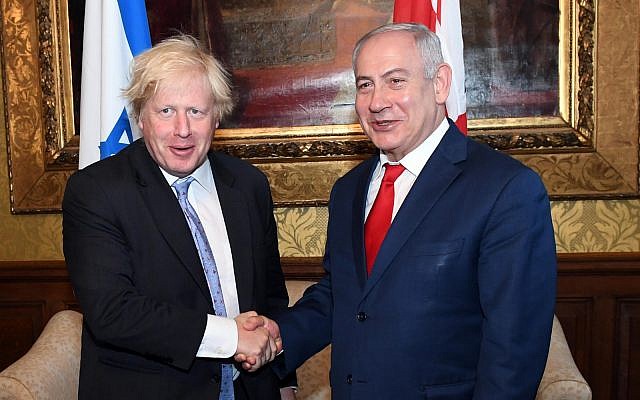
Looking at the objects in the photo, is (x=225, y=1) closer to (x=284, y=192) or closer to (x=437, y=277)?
(x=284, y=192)

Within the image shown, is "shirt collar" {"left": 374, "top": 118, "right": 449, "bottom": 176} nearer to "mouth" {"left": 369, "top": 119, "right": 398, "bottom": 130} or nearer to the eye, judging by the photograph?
"mouth" {"left": 369, "top": 119, "right": 398, "bottom": 130}

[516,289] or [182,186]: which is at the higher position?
[182,186]

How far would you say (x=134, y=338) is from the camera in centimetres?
191

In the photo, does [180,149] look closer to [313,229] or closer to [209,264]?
[209,264]

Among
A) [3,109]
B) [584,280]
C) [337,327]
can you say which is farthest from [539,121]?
[3,109]

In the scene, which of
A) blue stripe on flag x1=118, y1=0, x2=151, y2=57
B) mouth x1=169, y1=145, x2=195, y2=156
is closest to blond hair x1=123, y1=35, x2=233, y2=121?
mouth x1=169, y1=145, x2=195, y2=156

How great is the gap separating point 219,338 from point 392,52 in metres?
0.92

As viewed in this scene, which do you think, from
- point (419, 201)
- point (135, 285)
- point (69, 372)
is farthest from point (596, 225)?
point (69, 372)

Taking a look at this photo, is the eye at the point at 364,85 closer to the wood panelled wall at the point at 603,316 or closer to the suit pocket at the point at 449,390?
the suit pocket at the point at 449,390

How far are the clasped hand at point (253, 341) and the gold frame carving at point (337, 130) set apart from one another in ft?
5.13

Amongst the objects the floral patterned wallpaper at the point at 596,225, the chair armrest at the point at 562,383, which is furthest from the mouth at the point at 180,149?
the floral patterned wallpaper at the point at 596,225

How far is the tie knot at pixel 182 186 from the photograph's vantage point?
83.0 inches

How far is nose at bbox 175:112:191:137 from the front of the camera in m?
2.01

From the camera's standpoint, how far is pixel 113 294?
1920 millimetres
